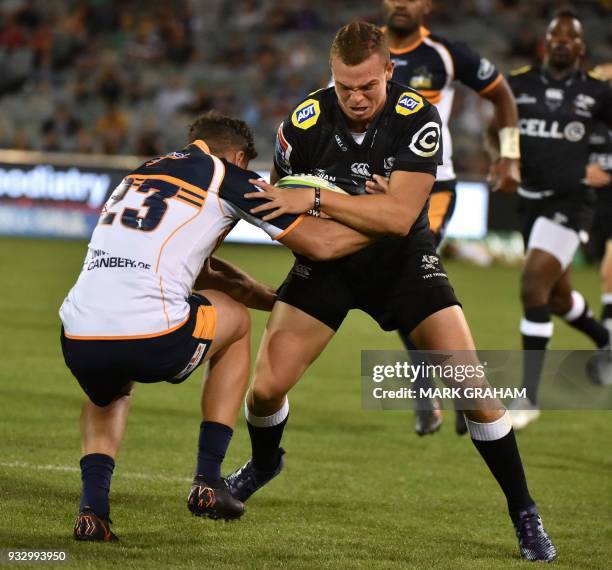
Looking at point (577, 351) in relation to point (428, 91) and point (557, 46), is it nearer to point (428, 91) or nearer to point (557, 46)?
point (557, 46)

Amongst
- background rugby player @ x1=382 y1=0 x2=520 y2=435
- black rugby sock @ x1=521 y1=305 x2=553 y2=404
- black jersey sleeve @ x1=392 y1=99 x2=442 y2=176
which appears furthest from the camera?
black rugby sock @ x1=521 y1=305 x2=553 y2=404

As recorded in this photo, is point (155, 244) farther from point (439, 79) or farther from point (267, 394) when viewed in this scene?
point (439, 79)

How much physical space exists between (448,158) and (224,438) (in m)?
3.04

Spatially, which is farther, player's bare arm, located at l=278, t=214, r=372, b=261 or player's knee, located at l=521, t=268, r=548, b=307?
player's knee, located at l=521, t=268, r=548, b=307

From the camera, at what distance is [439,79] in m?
7.40

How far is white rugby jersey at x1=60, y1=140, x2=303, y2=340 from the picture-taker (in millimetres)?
4562

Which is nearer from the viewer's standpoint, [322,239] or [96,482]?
[96,482]

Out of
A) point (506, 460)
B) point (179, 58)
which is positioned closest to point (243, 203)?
point (506, 460)

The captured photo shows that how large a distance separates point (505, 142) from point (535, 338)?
5.21 feet

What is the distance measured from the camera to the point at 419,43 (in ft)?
24.3

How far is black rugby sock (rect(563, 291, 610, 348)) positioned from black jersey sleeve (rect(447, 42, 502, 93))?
2.27 metres

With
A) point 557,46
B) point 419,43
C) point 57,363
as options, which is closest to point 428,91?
point 419,43

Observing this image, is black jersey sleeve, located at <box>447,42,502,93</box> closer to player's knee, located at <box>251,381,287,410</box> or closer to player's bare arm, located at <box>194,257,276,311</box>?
player's bare arm, located at <box>194,257,276,311</box>

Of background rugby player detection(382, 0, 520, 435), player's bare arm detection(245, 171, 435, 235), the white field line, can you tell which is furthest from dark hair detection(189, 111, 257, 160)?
background rugby player detection(382, 0, 520, 435)
